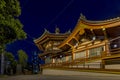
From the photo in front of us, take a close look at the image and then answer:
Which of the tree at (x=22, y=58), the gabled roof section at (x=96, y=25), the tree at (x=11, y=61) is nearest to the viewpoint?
the gabled roof section at (x=96, y=25)

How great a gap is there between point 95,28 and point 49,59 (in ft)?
77.3

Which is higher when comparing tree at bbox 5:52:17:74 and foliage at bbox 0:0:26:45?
foliage at bbox 0:0:26:45

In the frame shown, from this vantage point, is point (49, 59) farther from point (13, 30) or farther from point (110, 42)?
point (13, 30)

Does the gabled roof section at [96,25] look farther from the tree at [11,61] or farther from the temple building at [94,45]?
the tree at [11,61]

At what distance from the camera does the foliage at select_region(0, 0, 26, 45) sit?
1206 cm

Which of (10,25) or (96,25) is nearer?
(10,25)

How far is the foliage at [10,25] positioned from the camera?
12062mm

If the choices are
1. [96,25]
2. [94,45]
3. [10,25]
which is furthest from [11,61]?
[10,25]

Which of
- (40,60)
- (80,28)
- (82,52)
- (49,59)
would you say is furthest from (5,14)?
(40,60)

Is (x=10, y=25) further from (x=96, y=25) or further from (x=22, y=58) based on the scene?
(x=22, y=58)

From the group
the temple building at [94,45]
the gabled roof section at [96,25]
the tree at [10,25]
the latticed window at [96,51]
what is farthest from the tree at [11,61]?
the tree at [10,25]

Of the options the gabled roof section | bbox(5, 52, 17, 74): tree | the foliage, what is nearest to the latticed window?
the gabled roof section

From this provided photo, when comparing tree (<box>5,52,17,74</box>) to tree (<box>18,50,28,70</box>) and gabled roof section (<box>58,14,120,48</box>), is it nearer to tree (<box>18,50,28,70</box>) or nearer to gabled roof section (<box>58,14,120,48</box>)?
tree (<box>18,50,28,70</box>)

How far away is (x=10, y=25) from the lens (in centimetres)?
1204
